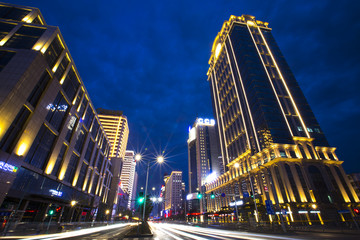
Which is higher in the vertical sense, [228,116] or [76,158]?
[228,116]

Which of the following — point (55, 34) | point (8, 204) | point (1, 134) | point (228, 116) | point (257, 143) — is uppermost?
point (228, 116)

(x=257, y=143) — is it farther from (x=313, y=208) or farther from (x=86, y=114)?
(x=86, y=114)

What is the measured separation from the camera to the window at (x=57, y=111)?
2995 centimetres

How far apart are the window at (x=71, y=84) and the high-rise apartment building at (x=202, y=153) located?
394 ft

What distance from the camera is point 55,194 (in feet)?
108

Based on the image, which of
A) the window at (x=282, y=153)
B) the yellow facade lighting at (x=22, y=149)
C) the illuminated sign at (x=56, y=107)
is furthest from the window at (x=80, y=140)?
the window at (x=282, y=153)

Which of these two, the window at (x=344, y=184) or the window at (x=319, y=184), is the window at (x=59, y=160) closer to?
the window at (x=319, y=184)

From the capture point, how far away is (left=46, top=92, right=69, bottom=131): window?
30.0 metres

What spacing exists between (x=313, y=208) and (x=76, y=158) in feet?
208

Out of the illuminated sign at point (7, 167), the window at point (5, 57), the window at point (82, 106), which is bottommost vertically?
the illuminated sign at point (7, 167)

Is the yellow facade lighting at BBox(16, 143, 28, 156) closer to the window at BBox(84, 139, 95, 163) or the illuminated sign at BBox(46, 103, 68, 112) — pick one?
the illuminated sign at BBox(46, 103, 68, 112)

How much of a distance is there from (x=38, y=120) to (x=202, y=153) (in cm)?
13579

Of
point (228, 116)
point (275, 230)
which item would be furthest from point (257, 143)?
point (275, 230)

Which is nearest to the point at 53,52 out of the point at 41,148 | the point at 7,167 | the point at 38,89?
the point at 38,89
